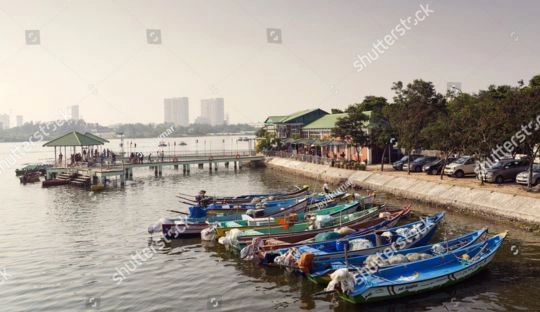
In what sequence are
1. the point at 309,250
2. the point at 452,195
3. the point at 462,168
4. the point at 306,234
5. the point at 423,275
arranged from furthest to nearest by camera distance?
the point at 462,168 < the point at 452,195 < the point at 306,234 < the point at 309,250 < the point at 423,275

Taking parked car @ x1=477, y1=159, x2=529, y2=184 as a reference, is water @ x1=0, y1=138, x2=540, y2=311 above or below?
below

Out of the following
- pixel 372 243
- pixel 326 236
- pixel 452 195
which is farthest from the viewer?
pixel 452 195

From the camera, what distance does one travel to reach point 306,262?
16859mm

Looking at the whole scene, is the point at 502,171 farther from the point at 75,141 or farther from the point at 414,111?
the point at 75,141

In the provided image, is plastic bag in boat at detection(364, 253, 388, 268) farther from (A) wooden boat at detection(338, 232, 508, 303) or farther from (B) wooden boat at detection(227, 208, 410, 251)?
(B) wooden boat at detection(227, 208, 410, 251)

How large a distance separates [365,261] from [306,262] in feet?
8.10

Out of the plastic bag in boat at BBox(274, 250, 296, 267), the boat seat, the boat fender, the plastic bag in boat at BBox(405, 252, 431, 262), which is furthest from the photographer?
the boat seat

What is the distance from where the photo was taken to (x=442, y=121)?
3722 centimetres

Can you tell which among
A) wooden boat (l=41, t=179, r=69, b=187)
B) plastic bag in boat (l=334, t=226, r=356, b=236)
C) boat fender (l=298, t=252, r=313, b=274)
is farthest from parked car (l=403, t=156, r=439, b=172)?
wooden boat (l=41, t=179, r=69, b=187)

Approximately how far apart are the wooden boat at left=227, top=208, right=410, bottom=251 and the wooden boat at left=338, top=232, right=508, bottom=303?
4.99 meters

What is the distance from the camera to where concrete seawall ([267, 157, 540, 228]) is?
84.8 ft

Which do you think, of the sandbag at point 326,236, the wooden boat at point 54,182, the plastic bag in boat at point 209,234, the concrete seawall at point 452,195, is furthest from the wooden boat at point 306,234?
the wooden boat at point 54,182

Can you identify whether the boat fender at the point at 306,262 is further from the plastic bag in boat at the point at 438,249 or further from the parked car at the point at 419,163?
the parked car at the point at 419,163

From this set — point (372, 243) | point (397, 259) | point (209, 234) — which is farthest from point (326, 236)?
point (209, 234)
